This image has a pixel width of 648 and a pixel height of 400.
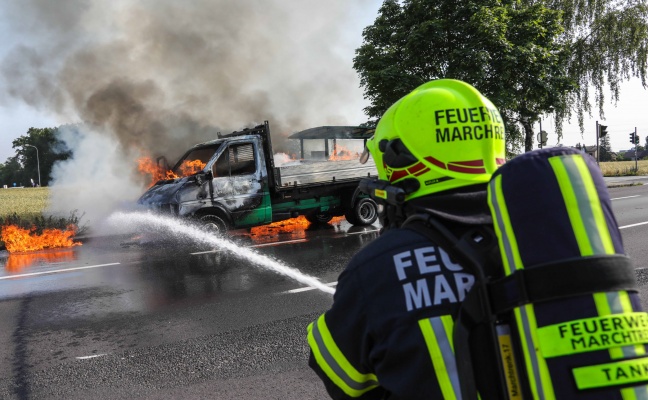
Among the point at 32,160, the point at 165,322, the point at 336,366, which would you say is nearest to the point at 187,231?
the point at 165,322

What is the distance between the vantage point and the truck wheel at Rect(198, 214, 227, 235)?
Answer: 979 centimetres

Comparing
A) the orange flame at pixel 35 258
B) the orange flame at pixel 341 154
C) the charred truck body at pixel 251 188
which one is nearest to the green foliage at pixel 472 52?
the orange flame at pixel 341 154

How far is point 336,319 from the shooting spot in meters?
1.26

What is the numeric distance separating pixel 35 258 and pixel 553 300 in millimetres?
10173

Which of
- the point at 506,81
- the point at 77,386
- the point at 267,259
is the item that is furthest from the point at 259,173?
the point at 506,81

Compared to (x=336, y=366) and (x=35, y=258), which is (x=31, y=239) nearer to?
(x=35, y=258)

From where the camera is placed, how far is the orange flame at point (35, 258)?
8440 mm

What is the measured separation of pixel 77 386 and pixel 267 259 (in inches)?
183

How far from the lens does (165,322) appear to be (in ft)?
16.1

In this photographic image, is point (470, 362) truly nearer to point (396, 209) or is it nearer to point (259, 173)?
point (396, 209)

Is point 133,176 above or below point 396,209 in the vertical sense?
above

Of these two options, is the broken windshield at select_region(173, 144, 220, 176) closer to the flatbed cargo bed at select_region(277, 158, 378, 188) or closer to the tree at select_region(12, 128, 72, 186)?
the flatbed cargo bed at select_region(277, 158, 378, 188)

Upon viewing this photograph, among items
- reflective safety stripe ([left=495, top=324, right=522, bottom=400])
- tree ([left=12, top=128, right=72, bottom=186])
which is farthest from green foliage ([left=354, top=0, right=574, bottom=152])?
tree ([left=12, top=128, right=72, bottom=186])

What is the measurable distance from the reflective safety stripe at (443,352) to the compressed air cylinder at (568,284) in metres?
0.14
